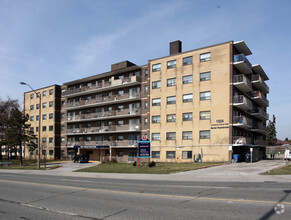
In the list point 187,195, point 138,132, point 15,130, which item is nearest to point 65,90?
point 15,130

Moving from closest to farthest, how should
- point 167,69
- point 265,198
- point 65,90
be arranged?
point 265,198 < point 167,69 < point 65,90

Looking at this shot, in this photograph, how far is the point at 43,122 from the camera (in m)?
63.9

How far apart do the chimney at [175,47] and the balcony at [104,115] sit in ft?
36.7

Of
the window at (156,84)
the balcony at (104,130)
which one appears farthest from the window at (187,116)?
the balcony at (104,130)

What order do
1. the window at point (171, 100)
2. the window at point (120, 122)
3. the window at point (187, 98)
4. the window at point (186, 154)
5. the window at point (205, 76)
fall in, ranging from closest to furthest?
the window at point (205, 76) → the window at point (186, 154) → the window at point (187, 98) → the window at point (171, 100) → the window at point (120, 122)

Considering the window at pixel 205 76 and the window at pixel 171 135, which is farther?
the window at pixel 171 135

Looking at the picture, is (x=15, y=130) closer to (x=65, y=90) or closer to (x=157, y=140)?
(x=65, y=90)

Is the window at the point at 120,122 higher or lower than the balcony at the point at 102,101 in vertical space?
lower

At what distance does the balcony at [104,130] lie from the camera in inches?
1770

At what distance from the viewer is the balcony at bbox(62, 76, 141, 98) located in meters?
45.1

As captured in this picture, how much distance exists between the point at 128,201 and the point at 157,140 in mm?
32708

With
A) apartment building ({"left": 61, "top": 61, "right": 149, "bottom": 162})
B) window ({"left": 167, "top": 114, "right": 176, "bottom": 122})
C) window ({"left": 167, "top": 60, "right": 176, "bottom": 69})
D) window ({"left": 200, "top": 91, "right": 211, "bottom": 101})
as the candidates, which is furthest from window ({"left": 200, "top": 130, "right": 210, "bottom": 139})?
window ({"left": 167, "top": 60, "right": 176, "bottom": 69})

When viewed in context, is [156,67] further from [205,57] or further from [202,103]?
[202,103]

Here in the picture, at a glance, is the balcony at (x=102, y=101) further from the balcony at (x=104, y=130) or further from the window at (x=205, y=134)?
the window at (x=205, y=134)
